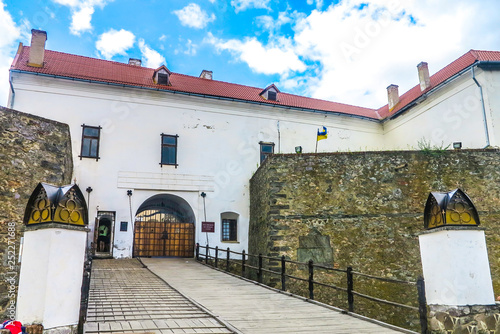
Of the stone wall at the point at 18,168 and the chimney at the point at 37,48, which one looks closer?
the stone wall at the point at 18,168

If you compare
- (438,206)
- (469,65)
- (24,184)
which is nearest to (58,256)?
(438,206)

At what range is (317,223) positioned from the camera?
13414mm

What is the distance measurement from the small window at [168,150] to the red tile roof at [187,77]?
2271 mm

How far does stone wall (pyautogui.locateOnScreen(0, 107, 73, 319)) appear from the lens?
9062 millimetres

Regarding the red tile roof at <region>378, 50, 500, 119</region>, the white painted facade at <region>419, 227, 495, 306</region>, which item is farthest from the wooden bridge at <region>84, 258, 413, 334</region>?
the red tile roof at <region>378, 50, 500, 119</region>

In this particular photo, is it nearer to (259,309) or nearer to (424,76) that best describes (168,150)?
(259,309)

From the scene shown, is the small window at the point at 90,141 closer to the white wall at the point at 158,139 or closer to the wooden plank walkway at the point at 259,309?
the white wall at the point at 158,139

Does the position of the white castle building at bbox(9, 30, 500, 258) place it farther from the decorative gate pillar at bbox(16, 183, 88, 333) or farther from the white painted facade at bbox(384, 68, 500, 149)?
the decorative gate pillar at bbox(16, 183, 88, 333)

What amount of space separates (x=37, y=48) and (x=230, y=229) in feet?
36.8

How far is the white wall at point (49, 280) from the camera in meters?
4.22

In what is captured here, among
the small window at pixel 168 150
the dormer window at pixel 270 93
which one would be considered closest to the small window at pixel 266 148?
the dormer window at pixel 270 93

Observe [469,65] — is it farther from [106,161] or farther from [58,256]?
[58,256]

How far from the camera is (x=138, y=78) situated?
18.8 metres

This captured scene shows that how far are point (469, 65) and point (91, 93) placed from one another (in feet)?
51.0
